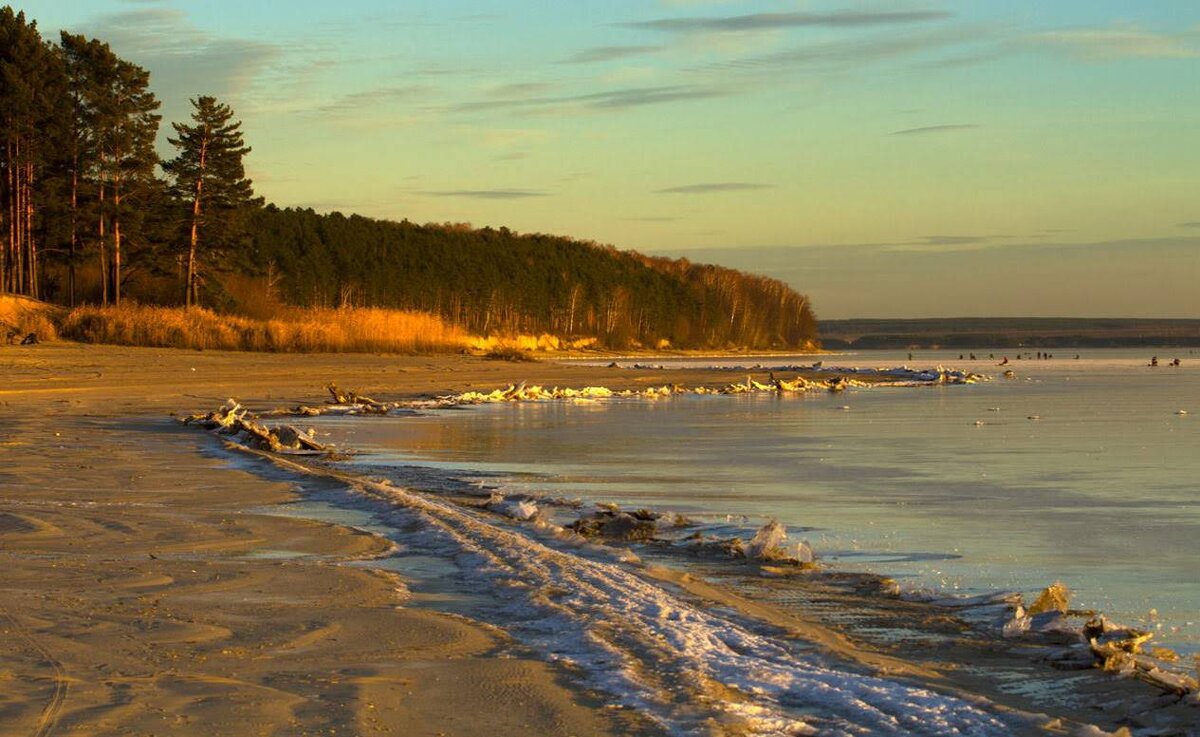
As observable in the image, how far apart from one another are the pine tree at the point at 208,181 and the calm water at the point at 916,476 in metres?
26.2

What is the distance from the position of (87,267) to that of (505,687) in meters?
55.6

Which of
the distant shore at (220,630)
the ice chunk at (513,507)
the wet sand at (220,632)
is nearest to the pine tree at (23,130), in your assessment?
the distant shore at (220,630)

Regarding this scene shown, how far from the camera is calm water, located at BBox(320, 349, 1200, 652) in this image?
8.37 m

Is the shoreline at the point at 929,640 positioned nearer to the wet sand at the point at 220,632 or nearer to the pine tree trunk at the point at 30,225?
the wet sand at the point at 220,632

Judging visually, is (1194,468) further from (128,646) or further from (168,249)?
(168,249)

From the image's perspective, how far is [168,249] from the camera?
51.6 metres

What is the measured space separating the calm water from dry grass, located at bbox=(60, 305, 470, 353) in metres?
14.7

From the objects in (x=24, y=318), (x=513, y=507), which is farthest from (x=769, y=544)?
(x=24, y=318)

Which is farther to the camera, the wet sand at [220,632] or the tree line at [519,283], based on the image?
the tree line at [519,283]

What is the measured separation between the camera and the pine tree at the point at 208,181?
5153cm

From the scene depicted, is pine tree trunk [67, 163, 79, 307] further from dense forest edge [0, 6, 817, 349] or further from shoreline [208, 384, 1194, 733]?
shoreline [208, 384, 1194, 733]

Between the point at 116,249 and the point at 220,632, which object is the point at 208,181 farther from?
the point at 220,632

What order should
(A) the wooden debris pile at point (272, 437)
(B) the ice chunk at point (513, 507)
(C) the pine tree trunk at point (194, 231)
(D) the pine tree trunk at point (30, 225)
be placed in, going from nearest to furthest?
(B) the ice chunk at point (513, 507), (A) the wooden debris pile at point (272, 437), (D) the pine tree trunk at point (30, 225), (C) the pine tree trunk at point (194, 231)

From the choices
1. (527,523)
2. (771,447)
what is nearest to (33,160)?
(771,447)
